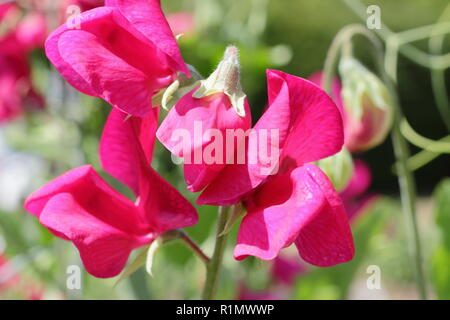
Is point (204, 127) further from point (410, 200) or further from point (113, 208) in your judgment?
point (410, 200)

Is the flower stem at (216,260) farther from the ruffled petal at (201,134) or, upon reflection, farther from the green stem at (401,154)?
the green stem at (401,154)

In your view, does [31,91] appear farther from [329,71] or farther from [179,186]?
[329,71]

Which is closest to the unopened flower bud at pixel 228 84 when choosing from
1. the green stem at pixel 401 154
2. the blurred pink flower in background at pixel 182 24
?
the green stem at pixel 401 154

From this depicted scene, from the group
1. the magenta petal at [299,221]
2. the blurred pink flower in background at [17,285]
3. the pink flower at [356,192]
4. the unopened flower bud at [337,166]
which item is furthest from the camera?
the pink flower at [356,192]

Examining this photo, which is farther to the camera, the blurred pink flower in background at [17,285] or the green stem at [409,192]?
the blurred pink flower in background at [17,285]

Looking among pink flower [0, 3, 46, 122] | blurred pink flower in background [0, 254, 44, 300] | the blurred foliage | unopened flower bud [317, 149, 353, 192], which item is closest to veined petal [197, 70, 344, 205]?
unopened flower bud [317, 149, 353, 192]
